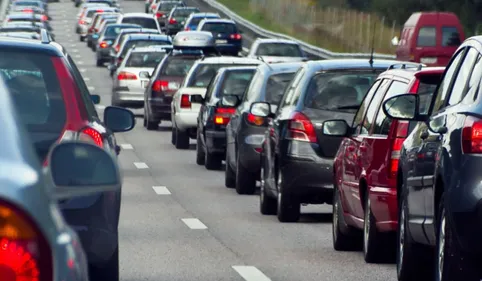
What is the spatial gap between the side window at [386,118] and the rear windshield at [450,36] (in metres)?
31.3

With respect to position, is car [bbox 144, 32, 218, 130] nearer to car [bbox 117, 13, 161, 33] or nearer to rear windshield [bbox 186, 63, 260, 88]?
rear windshield [bbox 186, 63, 260, 88]

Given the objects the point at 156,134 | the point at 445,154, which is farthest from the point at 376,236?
Result: the point at 156,134

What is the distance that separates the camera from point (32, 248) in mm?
3771

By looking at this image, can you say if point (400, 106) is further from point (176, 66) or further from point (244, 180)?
point (176, 66)

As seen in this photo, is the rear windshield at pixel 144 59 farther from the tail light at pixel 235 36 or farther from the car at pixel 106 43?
the tail light at pixel 235 36

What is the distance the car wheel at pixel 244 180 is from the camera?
1845 centimetres

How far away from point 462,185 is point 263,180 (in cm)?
816

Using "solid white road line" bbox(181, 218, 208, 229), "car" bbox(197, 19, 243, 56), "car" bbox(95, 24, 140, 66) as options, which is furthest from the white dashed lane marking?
"car" bbox(197, 19, 243, 56)

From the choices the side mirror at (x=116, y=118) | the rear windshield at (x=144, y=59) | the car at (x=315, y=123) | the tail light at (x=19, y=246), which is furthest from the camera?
the rear windshield at (x=144, y=59)

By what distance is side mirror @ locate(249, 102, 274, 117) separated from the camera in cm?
1639

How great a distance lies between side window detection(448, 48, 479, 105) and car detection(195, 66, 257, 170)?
12738 mm

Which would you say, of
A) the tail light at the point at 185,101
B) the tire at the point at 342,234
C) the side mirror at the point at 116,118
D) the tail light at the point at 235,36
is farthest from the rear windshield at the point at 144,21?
the side mirror at the point at 116,118

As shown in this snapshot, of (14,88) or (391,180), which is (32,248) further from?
(391,180)

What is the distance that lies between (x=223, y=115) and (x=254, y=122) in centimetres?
408
